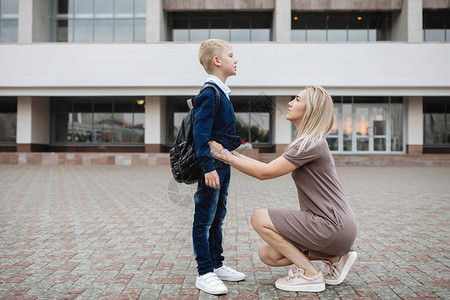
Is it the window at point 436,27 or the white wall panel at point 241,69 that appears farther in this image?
the window at point 436,27

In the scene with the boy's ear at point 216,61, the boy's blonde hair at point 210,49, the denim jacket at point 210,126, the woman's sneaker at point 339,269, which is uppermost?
the boy's blonde hair at point 210,49

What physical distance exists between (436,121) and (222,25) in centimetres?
1424

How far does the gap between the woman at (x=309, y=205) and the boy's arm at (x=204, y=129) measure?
0.24 feet

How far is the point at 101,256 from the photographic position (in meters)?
4.03

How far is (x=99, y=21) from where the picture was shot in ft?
77.9

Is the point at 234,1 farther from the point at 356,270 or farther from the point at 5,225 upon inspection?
the point at 356,270

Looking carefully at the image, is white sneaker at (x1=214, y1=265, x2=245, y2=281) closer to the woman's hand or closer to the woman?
the woman

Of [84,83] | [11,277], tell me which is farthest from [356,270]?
[84,83]

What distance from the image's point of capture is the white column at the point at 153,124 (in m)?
22.4

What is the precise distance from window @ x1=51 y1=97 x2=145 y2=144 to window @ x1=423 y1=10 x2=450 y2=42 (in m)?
17.7

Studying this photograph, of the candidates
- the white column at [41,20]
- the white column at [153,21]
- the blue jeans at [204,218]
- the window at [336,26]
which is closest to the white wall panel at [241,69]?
the white column at [153,21]

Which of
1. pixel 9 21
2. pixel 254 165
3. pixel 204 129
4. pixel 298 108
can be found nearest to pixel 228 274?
pixel 254 165

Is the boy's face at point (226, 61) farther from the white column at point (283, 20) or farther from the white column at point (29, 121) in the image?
the white column at point (29, 121)

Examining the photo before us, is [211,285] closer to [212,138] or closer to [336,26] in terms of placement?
[212,138]
